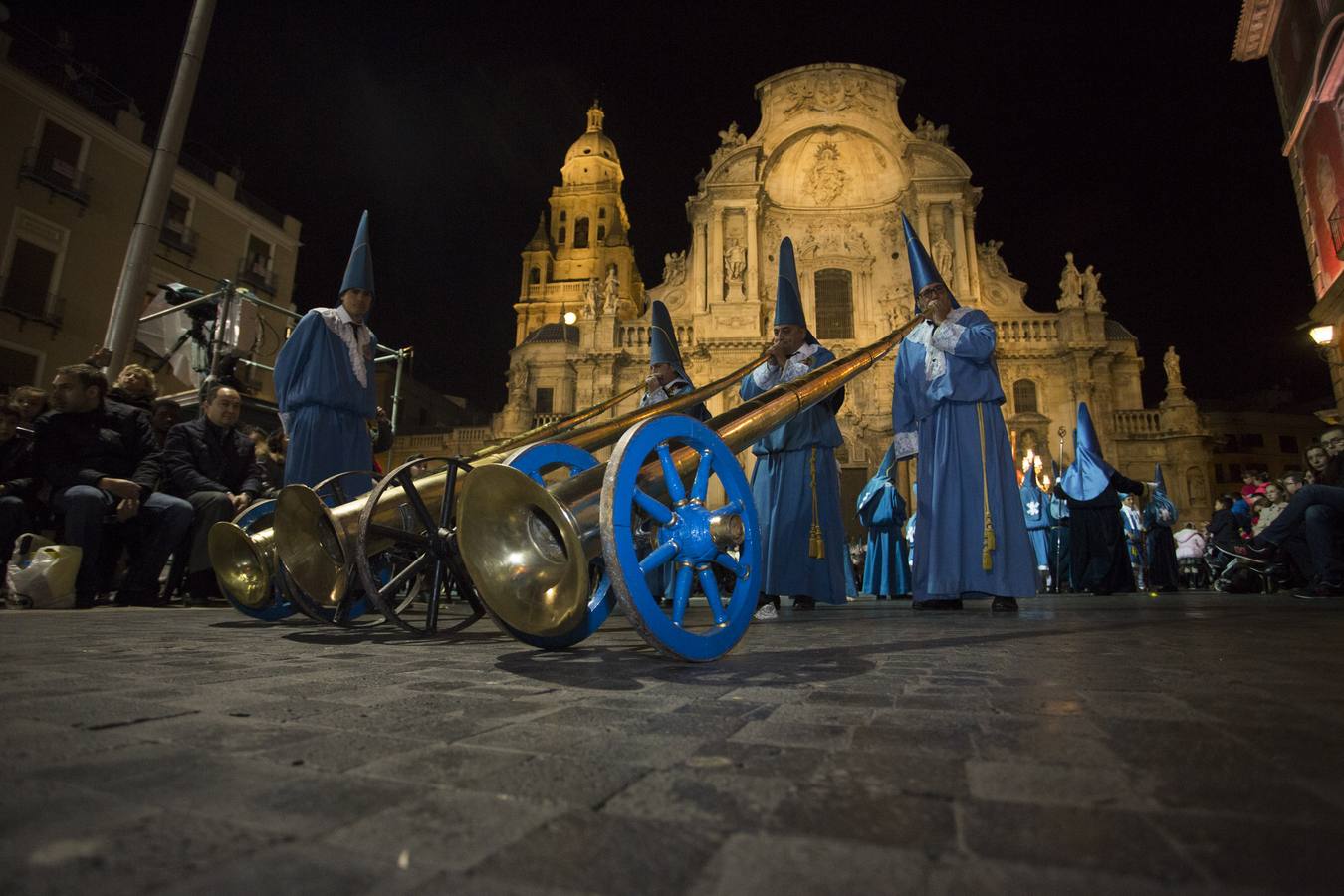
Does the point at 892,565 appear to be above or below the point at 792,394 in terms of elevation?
below

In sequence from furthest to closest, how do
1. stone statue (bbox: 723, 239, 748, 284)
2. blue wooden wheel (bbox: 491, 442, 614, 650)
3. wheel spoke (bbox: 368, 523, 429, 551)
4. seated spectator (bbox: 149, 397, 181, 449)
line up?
stone statue (bbox: 723, 239, 748, 284) → seated spectator (bbox: 149, 397, 181, 449) → wheel spoke (bbox: 368, 523, 429, 551) → blue wooden wheel (bbox: 491, 442, 614, 650)

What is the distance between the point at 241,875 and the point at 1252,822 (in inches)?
43.1

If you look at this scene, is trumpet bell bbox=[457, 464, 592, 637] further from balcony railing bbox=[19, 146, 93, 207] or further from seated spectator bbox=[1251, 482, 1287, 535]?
balcony railing bbox=[19, 146, 93, 207]

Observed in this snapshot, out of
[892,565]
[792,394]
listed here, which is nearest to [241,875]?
[792,394]

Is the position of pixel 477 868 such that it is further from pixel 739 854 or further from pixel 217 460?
pixel 217 460

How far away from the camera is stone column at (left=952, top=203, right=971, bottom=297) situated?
23234 mm

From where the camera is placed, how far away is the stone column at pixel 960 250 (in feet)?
76.2

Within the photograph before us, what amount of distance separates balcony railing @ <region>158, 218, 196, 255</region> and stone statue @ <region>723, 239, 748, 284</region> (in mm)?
17777

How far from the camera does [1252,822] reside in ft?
2.49

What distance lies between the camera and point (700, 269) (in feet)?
81.7

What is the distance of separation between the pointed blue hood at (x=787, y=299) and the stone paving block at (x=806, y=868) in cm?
464

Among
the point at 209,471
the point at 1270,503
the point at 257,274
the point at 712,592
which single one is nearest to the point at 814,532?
the point at 712,592

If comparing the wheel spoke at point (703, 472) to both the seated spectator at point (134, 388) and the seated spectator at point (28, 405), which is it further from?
the seated spectator at point (28, 405)

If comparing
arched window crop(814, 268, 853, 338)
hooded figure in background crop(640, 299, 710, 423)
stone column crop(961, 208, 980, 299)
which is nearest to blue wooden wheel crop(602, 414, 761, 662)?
hooded figure in background crop(640, 299, 710, 423)
